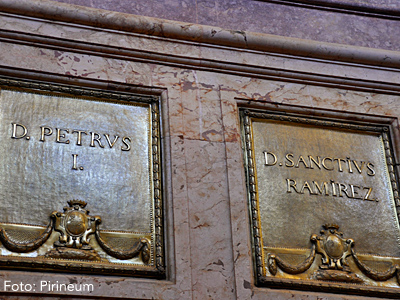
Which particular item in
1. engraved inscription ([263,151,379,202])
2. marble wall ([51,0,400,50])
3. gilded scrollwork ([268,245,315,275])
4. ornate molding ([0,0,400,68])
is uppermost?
marble wall ([51,0,400,50])

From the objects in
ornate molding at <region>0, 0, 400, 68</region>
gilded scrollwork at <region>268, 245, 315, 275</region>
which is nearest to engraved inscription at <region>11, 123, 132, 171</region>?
ornate molding at <region>0, 0, 400, 68</region>

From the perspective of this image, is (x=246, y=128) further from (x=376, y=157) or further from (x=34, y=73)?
(x=34, y=73)

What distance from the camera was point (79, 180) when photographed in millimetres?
5191

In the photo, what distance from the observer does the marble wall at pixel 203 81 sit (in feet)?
16.5

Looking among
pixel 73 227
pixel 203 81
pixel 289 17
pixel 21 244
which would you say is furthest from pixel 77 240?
pixel 289 17

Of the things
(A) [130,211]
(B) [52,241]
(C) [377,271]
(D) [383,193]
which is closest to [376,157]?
(D) [383,193]

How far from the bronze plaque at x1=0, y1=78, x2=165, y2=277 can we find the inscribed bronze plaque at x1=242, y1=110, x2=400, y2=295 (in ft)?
2.64

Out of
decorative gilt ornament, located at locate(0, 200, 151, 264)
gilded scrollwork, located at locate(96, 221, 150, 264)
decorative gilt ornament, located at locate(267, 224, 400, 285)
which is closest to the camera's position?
decorative gilt ornament, located at locate(0, 200, 151, 264)

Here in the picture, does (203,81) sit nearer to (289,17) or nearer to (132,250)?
(289,17)

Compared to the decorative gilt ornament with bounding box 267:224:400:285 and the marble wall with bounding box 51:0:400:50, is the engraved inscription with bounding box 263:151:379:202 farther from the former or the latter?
the marble wall with bounding box 51:0:400:50

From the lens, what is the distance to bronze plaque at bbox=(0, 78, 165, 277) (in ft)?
16.1

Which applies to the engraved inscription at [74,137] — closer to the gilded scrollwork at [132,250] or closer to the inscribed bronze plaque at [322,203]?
the gilded scrollwork at [132,250]

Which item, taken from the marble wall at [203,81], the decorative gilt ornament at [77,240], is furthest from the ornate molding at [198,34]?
the decorative gilt ornament at [77,240]

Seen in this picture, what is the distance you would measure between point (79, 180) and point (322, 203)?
6.16 feet
